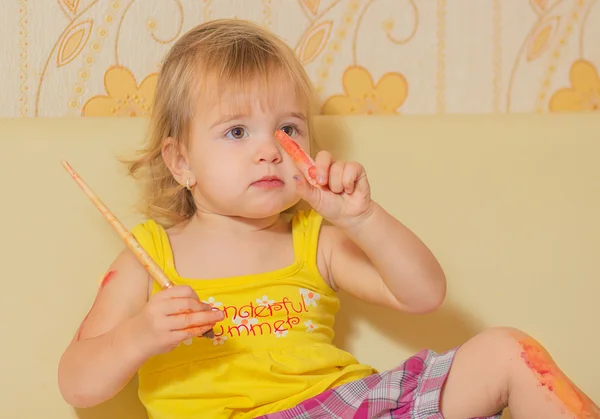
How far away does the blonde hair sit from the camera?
0.97 metres

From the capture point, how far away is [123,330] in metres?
0.87

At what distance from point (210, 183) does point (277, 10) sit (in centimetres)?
37

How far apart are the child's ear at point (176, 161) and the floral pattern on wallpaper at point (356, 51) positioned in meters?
0.20

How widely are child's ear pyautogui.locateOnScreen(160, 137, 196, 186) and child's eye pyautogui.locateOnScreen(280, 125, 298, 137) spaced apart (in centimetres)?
Answer: 13

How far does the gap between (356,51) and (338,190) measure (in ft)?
1.59

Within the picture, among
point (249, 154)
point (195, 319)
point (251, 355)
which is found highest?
point (249, 154)

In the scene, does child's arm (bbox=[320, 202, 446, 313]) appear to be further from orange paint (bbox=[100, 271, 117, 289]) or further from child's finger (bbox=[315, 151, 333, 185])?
orange paint (bbox=[100, 271, 117, 289])

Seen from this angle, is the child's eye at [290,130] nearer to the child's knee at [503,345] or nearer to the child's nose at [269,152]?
the child's nose at [269,152]

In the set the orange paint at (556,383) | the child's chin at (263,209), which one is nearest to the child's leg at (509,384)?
the orange paint at (556,383)

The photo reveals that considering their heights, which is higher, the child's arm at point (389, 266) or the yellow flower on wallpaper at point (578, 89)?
the yellow flower on wallpaper at point (578, 89)

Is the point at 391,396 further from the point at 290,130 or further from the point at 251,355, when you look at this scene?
the point at 290,130

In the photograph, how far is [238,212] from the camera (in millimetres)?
987

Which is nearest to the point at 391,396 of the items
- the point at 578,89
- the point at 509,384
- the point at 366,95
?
the point at 509,384

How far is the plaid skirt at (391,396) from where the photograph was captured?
83 cm
